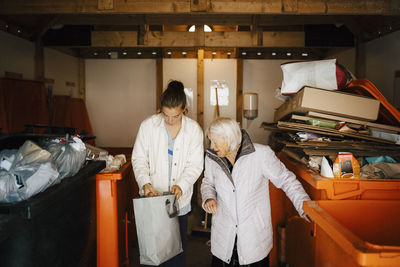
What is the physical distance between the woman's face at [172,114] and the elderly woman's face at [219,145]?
0.43m

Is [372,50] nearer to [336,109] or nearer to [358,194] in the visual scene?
[336,109]

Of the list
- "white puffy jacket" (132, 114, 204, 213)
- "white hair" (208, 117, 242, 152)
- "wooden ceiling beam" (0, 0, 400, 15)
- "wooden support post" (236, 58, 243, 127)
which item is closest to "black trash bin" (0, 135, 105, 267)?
"white puffy jacket" (132, 114, 204, 213)

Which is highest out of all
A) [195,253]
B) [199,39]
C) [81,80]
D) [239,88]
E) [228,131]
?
[199,39]

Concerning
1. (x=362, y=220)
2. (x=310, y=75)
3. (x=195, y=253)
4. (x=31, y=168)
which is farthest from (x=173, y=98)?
(x=195, y=253)

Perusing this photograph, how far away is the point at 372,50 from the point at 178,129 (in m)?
4.16

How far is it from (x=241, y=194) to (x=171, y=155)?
68cm

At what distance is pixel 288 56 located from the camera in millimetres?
6441

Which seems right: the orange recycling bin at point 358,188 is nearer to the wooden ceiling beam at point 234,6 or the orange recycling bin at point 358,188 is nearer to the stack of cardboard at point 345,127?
the stack of cardboard at point 345,127

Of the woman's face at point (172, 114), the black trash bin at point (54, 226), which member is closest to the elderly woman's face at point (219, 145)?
the woman's face at point (172, 114)

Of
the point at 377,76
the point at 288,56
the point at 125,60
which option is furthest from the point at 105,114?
the point at 377,76

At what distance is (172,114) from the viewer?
2.07 metres

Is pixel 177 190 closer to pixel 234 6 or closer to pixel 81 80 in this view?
pixel 234 6

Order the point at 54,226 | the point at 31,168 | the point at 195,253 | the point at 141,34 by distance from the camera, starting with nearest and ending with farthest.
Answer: the point at 31,168 → the point at 54,226 → the point at 195,253 → the point at 141,34

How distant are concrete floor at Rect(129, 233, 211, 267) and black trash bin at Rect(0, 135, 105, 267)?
1104 mm
